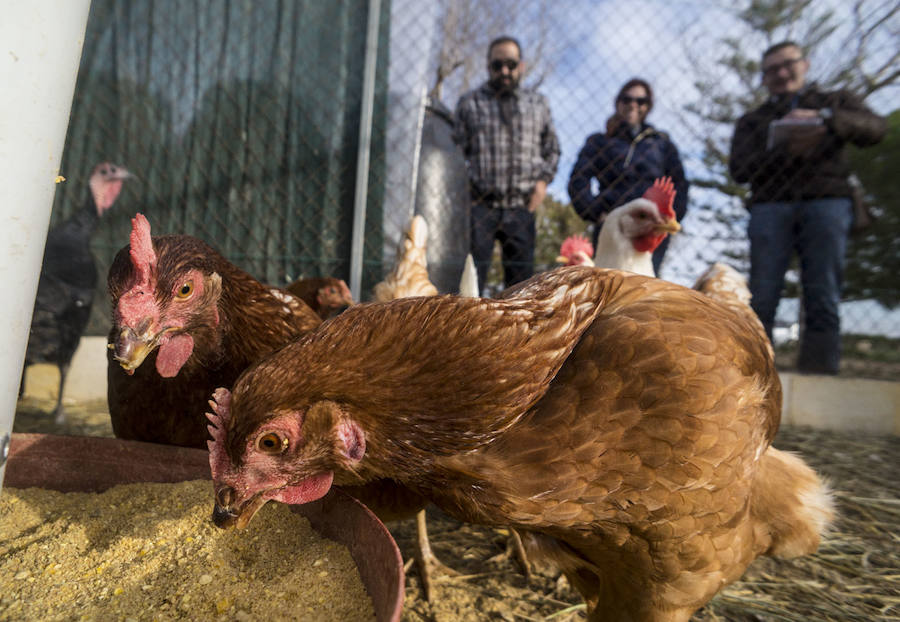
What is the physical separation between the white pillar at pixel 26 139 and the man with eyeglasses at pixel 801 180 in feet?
10.3

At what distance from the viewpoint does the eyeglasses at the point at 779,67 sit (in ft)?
9.23

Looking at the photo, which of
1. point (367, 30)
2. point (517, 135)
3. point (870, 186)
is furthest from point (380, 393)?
point (870, 186)

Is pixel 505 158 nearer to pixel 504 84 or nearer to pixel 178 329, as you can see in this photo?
pixel 504 84

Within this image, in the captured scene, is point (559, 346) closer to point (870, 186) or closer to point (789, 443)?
point (789, 443)

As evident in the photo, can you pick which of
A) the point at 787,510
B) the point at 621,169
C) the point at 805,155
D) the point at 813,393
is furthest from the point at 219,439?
the point at 813,393

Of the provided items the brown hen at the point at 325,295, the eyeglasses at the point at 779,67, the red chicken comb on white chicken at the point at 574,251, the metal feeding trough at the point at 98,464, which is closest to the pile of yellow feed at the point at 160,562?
the metal feeding trough at the point at 98,464

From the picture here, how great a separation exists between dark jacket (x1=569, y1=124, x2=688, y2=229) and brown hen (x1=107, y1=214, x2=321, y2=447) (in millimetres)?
2076

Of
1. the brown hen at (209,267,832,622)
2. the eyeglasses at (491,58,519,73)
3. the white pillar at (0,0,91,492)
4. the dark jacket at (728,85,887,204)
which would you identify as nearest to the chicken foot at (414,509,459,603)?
the brown hen at (209,267,832,622)

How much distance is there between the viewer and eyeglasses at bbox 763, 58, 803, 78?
2.81 metres

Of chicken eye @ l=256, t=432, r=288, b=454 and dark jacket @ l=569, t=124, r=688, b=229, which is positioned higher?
dark jacket @ l=569, t=124, r=688, b=229

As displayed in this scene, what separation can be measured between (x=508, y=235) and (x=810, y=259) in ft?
5.25

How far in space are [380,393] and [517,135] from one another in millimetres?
2533

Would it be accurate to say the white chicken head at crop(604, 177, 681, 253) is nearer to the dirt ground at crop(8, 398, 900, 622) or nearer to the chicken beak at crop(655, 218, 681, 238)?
the chicken beak at crop(655, 218, 681, 238)

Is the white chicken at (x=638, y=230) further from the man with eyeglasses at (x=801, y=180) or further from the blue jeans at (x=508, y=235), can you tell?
the man with eyeglasses at (x=801, y=180)
